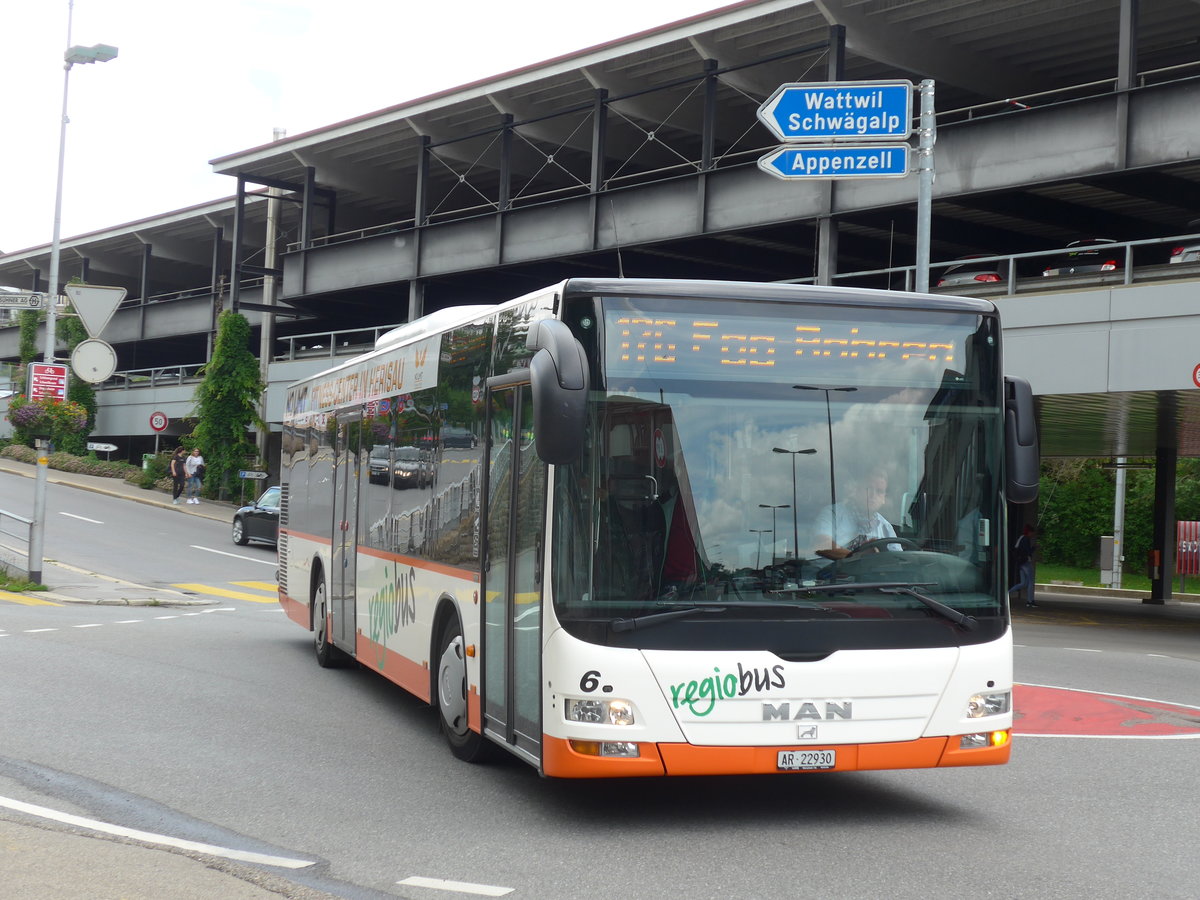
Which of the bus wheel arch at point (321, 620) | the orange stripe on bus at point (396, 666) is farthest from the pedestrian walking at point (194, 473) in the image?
the orange stripe on bus at point (396, 666)

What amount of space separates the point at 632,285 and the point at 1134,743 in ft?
18.9

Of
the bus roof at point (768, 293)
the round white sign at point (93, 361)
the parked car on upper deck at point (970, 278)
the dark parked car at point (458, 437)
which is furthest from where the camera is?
the parked car on upper deck at point (970, 278)

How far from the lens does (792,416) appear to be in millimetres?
7172

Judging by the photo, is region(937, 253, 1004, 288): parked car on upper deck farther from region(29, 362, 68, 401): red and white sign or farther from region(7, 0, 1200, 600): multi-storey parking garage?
region(29, 362, 68, 401): red and white sign

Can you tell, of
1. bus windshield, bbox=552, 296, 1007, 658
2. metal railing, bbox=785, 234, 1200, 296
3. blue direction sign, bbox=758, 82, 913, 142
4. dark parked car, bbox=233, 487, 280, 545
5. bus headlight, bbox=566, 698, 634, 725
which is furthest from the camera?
dark parked car, bbox=233, 487, 280, 545

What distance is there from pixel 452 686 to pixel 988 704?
3.37m

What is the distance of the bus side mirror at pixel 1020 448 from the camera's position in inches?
295

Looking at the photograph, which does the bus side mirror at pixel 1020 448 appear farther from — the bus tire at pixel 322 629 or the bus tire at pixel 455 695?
the bus tire at pixel 322 629

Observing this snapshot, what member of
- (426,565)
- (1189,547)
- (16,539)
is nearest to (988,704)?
(426,565)

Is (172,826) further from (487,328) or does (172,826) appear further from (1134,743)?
(1134,743)

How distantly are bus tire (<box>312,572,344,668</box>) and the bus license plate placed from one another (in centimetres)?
708

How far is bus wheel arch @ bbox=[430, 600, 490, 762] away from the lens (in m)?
8.63

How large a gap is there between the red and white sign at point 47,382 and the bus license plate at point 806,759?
18.5m

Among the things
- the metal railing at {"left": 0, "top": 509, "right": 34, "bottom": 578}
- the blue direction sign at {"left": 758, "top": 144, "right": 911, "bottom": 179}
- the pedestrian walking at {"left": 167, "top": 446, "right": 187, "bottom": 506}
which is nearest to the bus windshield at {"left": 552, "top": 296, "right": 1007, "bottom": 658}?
the blue direction sign at {"left": 758, "top": 144, "right": 911, "bottom": 179}
